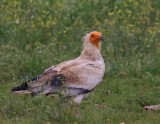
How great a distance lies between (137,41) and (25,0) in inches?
126

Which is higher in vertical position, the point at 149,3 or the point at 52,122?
the point at 149,3

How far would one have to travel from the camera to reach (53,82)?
8.78 m

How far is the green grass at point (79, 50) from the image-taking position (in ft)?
28.7

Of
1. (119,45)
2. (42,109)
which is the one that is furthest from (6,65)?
(42,109)

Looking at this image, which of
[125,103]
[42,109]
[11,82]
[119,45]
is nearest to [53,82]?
[42,109]

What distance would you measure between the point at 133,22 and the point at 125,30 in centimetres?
105

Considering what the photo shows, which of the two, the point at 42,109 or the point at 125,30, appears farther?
the point at 125,30

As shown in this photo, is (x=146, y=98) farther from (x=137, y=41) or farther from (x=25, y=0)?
(x=25, y=0)

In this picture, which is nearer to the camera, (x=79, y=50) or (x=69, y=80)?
(x=69, y=80)

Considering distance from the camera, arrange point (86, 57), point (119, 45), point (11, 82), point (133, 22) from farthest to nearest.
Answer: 1. point (133, 22)
2. point (119, 45)
3. point (11, 82)
4. point (86, 57)

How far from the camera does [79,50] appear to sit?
39.9 ft

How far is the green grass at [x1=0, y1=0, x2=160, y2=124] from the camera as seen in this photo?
8734 millimetres

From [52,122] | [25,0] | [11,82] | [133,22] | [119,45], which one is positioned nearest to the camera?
[52,122]

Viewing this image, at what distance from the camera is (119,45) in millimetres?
12352
